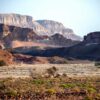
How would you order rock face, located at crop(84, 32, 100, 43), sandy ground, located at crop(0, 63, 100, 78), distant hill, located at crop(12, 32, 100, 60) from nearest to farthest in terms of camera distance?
1. sandy ground, located at crop(0, 63, 100, 78)
2. distant hill, located at crop(12, 32, 100, 60)
3. rock face, located at crop(84, 32, 100, 43)

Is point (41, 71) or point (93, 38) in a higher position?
point (93, 38)

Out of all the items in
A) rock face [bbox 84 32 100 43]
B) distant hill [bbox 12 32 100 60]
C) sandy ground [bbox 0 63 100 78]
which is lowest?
sandy ground [bbox 0 63 100 78]

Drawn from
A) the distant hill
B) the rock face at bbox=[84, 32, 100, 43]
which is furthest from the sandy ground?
the rock face at bbox=[84, 32, 100, 43]

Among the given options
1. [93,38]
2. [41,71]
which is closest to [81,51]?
[93,38]

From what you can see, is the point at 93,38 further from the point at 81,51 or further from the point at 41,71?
the point at 41,71

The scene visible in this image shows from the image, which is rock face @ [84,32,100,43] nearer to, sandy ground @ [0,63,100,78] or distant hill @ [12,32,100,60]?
distant hill @ [12,32,100,60]

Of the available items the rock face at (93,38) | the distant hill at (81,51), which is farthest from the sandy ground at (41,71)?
the rock face at (93,38)

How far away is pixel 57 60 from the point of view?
118 metres

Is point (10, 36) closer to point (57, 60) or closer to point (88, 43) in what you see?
point (88, 43)

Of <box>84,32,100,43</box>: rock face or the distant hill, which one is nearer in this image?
the distant hill

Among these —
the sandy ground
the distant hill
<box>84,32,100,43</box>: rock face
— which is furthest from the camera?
<box>84,32,100,43</box>: rock face

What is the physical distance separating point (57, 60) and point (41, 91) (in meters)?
99.1

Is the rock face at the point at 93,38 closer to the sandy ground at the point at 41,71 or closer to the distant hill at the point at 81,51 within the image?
the distant hill at the point at 81,51

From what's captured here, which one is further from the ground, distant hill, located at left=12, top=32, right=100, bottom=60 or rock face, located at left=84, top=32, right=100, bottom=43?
rock face, located at left=84, top=32, right=100, bottom=43
